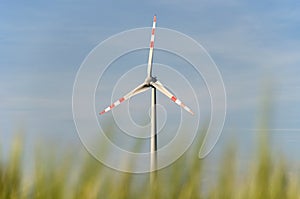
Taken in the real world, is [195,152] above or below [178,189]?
above

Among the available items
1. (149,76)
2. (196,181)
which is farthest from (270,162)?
(149,76)

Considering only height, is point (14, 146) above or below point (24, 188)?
above

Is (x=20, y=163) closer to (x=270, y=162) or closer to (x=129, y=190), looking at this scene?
(x=129, y=190)

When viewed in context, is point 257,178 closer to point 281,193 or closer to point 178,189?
point 281,193

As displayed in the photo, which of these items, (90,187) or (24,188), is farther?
(24,188)

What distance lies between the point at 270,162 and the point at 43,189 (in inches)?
51.6

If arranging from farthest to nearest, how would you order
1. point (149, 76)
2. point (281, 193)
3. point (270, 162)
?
point (149, 76), point (281, 193), point (270, 162)

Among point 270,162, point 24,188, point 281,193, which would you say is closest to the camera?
point 270,162

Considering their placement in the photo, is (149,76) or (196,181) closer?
(196,181)

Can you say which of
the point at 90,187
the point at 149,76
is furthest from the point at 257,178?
the point at 149,76

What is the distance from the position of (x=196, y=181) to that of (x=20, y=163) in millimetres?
1181

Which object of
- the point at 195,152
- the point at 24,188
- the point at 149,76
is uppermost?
the point at 149,76

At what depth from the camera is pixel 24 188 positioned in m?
3.40

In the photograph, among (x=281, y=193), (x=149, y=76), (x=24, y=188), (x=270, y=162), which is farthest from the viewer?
(x=149, y=76)
